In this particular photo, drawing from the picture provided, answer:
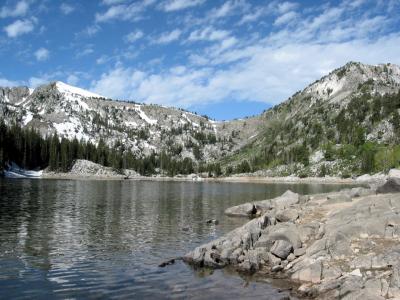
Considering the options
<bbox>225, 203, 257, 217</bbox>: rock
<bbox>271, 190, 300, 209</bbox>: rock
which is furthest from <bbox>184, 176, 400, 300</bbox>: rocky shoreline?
<bbox>225, 203, 257, 217</bbox>: rock

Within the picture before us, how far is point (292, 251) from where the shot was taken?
39562 mm

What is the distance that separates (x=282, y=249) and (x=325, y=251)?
13.7 feet

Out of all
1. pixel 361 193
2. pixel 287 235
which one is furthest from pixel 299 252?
pixel 361 193

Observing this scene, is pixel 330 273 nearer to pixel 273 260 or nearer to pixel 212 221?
pixel 273 260

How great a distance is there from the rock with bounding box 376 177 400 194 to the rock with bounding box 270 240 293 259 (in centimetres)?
2440

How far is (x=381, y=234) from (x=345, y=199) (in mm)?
20374

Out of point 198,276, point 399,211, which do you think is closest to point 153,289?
point 198,276

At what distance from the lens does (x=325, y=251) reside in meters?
36.5

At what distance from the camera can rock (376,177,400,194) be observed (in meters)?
57.2

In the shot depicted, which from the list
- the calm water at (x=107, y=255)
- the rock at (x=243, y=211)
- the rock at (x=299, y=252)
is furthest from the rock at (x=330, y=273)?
the rock at (x=243, y=211)

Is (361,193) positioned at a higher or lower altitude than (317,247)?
higher

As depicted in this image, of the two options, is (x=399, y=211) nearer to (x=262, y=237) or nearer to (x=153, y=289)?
(x=262, y=237)

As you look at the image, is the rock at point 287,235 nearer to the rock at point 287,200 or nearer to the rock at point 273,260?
the rock at point 273,260

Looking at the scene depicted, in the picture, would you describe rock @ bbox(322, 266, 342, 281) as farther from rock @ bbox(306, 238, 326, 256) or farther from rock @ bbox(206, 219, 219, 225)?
rock @ bbox(206, 219, 219, 225)
